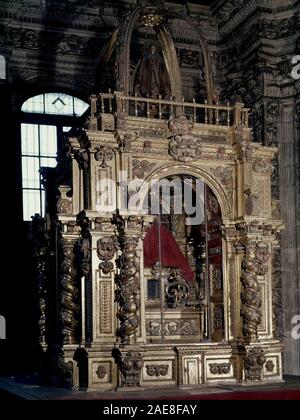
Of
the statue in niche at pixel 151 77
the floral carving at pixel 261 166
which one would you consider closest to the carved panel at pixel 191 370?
the floral carving at pixel 261 166

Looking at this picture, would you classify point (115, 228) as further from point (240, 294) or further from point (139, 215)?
point (240, 294)

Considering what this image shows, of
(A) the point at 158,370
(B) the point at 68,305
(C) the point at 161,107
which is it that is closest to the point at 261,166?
(C) the point at 161,107

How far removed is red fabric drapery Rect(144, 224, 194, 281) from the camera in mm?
11133

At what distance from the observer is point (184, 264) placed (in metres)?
11.4

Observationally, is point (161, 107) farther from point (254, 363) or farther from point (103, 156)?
point (254, 363)

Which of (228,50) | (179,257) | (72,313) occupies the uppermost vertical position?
(228,50)

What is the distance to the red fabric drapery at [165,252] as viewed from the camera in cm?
1113

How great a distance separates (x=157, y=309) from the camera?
37.6 ft

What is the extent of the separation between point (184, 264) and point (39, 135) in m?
5.27

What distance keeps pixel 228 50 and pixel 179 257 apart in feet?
21.6

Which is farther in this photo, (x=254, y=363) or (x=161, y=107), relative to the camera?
(x=161, y=107)

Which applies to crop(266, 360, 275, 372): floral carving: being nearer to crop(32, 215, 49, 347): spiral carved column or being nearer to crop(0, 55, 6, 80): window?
crop(32, 215, 49, 347): spiral carved column

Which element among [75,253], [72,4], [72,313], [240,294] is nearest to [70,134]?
[75,253]

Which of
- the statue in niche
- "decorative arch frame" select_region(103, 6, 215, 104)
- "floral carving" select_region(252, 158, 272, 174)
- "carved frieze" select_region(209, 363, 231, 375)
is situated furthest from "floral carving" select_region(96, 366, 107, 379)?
the statue in niche
